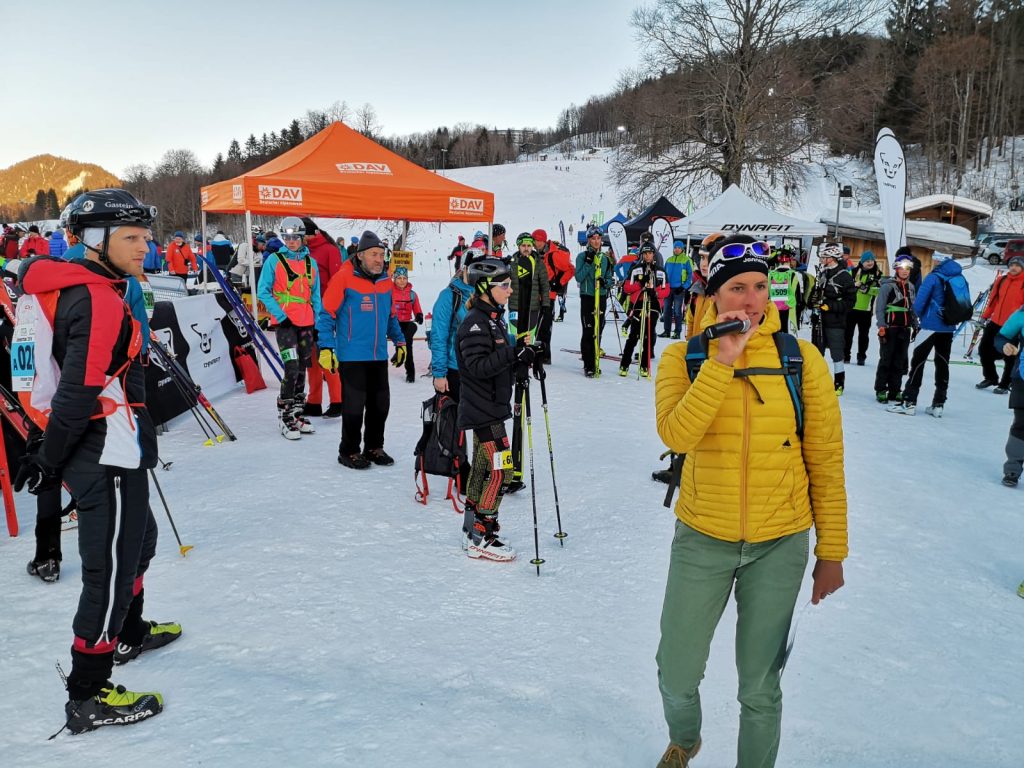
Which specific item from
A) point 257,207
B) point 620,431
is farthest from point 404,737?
point 257,207

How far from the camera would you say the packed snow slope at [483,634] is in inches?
104

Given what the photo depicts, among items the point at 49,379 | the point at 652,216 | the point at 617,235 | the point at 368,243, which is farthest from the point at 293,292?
the point at 652,216

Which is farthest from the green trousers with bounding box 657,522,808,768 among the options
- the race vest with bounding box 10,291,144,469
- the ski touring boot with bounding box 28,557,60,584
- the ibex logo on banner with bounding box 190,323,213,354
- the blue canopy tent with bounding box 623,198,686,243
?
the blue canopy tent with bounding box 623,198,686,243

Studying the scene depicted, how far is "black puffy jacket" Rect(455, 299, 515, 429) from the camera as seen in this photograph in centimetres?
412

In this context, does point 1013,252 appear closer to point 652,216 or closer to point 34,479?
point 34,479

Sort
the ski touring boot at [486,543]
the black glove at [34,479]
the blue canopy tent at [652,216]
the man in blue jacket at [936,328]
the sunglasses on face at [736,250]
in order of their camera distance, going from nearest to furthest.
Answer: the sunglasses on face at [736,250]
the black glove at [34,479]
the ski touring boot at [486,543]
the man in blue jacket at [936,328]
the blue canopy tent at [652,216]

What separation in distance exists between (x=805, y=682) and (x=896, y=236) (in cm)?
1234

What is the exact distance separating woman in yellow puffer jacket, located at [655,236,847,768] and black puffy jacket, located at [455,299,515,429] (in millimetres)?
1942

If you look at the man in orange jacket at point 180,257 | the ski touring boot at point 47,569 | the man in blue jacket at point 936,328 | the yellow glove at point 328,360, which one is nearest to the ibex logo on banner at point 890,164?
the man in blue jacket at point 936,328

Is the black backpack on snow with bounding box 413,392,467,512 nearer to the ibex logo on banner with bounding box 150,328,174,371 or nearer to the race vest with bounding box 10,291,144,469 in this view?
the race vest with bounding box 10,291,144,469

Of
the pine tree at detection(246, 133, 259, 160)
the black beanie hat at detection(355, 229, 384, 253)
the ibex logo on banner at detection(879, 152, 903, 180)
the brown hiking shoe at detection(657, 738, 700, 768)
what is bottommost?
the brown hiking shoe at detection(657, 738, 700, 768)

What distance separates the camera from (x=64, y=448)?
8.05ft

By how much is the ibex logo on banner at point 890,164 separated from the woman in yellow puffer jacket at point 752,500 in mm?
13003

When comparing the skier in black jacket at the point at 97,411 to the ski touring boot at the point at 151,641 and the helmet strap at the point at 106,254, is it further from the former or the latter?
the ski touring boot at the point at 151,641
